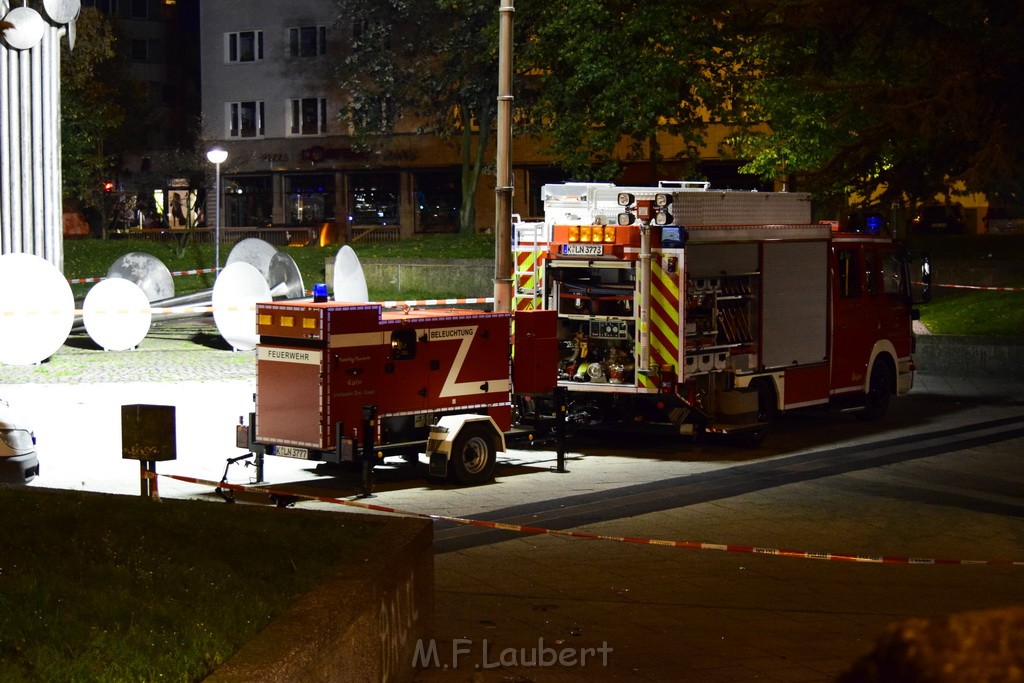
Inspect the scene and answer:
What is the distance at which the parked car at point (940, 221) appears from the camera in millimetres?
51062

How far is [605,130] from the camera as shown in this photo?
29.7 m

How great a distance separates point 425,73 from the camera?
168 feet

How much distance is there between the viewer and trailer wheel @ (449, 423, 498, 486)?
13.2 metres

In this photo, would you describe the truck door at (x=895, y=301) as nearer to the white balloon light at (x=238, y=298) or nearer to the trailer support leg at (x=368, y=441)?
the trailer support leg at (x=368, y=441)

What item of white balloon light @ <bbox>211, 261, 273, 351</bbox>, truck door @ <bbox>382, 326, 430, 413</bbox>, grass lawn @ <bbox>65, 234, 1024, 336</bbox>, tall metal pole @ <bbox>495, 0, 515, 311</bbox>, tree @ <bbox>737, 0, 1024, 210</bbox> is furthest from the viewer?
grass lawn @ <bbox>65, 234, 1024, 336</bbox>

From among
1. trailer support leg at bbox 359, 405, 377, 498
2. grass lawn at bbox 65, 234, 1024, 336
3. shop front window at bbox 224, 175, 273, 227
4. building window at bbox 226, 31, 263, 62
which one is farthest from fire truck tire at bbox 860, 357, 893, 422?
shop front window at bbox 224, 175, 273, 227

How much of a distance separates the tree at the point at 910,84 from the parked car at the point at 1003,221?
24627mm

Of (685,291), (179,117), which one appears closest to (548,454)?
(685,291)

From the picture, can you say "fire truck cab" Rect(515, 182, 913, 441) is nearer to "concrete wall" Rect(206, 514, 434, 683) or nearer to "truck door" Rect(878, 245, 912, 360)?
"truck door" Rect(878, 245, 912, 360)

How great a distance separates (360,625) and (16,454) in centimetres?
631

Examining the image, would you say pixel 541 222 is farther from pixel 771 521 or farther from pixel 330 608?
pixel 330 608

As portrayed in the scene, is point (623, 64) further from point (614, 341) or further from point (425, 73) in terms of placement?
point (425, 73)

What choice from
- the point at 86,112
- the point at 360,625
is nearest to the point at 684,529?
the point at 360,625

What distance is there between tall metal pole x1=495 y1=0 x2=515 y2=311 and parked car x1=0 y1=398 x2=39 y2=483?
5643 millimetres
